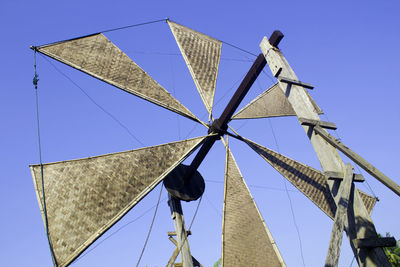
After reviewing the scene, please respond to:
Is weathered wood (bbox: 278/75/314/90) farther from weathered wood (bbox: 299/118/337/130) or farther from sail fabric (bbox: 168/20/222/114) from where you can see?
sail fabric (bbox: 168/20/222/114)

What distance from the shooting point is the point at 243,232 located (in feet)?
21.3

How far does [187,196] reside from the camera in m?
7.61

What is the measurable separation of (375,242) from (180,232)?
14.4 ft

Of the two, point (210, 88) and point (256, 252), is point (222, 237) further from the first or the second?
point (210, 88)

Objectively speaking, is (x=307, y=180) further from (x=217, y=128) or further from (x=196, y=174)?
(x=196, y=174)

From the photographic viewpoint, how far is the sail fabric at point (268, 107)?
793 cm

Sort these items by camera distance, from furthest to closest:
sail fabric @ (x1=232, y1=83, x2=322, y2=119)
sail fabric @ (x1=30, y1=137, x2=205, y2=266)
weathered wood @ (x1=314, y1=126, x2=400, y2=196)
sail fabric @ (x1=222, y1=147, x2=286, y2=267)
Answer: sail fabric @ (x1=232, y1=83, x2=322, y2=119)
sail fabric @ (x1=222, y1=147, x2=286, y2=267)
sail fabric @ (x1=30, y1=137, x2=205, y2=266)
weathered wood @ (x1=314, y1=126, x2=400, y2=196)

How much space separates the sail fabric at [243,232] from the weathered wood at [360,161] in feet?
9.47

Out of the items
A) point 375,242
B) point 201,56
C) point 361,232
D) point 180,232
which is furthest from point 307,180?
point 201,56

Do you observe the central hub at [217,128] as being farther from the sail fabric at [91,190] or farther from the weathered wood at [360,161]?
the weathered wood at [360,161]

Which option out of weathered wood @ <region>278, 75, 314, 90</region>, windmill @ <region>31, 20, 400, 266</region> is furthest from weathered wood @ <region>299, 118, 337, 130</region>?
weathered wood @ <region>278, 75, 314, 90</region>

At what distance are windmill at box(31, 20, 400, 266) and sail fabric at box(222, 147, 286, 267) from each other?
19 mm

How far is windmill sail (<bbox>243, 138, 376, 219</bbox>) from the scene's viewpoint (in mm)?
6445

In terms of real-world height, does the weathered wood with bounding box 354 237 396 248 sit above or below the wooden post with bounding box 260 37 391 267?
below
